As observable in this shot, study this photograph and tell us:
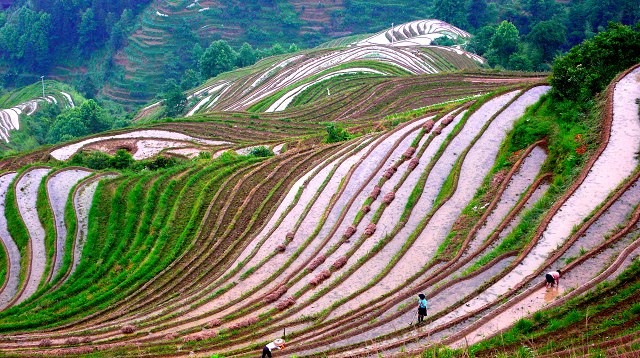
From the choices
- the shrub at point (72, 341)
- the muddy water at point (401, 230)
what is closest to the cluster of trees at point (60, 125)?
the shrub at point (72, 341)

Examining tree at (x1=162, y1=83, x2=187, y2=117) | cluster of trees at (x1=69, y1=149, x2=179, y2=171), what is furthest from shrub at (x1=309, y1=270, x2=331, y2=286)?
tree at (x1=162, y1=83, x2=187, y2=117)

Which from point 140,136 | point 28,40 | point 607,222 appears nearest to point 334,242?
point 607,222

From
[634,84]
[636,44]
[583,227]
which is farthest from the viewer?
[636,44]

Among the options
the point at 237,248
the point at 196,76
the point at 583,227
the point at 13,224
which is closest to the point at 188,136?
the point at 13,224

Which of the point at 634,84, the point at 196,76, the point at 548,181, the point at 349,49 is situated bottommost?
the point at 548,181

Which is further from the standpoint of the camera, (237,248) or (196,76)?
(196,76)

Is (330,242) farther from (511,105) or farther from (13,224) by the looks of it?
(13,224)

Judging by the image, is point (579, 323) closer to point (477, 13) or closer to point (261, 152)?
point (261, 152)

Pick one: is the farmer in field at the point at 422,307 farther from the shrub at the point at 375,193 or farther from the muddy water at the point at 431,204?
the shrub at the point at 375,193
